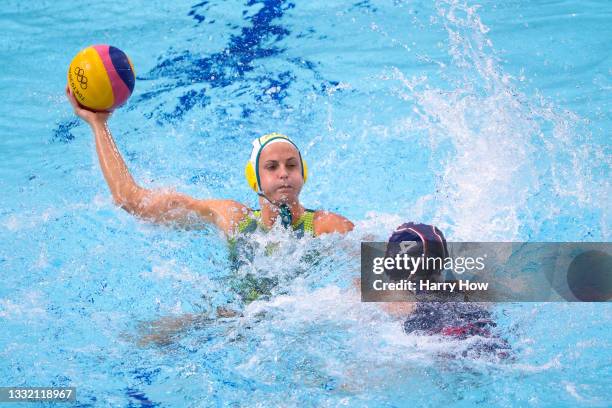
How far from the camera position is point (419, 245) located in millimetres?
3531

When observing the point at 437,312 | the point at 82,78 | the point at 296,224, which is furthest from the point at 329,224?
the point at 82,78

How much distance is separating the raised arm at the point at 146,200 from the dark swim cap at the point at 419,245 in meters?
1.16

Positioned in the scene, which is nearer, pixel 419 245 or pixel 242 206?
pixel 419 245

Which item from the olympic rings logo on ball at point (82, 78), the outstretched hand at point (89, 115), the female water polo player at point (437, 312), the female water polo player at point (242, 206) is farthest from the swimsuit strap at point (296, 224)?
the olympic rings logo on ball at point (82, 78)

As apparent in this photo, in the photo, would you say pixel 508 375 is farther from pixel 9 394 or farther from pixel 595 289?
pixel 9 394

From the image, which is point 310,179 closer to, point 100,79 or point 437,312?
point 100,79

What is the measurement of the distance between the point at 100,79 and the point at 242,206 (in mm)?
1023

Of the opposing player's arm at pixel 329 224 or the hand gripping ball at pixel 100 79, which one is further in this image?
the opposing player's arm at pixel 329 224

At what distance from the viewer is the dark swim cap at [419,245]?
3533 millimetres

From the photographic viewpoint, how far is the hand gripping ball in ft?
13.6

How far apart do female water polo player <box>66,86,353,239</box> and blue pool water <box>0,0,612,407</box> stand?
0.47 feet

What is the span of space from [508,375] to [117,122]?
409cm

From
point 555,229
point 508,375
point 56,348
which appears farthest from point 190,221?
point 555,229

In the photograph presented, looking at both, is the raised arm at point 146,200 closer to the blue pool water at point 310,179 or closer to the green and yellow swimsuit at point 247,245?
the green and yellow swimsuit at point 247,245
